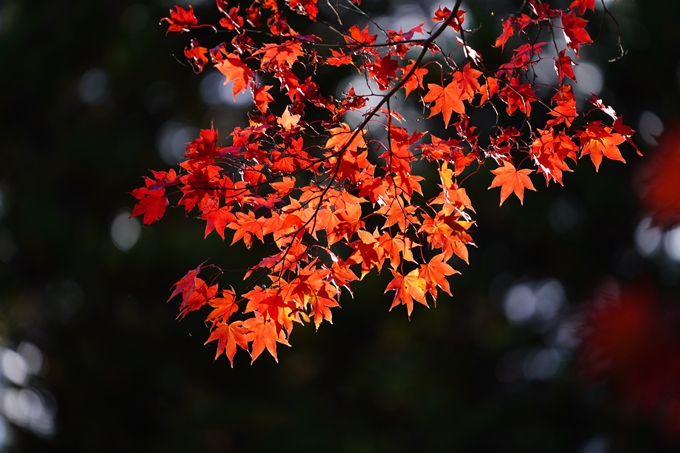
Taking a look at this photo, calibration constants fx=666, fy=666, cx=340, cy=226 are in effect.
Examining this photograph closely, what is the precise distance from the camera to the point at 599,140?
175 centimetres

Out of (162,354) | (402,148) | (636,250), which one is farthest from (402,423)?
(402,148)

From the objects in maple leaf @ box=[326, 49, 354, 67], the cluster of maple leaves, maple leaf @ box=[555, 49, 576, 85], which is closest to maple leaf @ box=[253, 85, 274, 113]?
the cluster of maple leaves

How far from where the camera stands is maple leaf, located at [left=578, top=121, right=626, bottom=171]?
171 cm

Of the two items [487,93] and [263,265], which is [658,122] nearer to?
[487,93]

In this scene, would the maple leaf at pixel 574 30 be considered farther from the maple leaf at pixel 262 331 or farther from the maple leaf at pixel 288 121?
the maple leaf at pixel 262 331

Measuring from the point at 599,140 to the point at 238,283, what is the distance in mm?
3564

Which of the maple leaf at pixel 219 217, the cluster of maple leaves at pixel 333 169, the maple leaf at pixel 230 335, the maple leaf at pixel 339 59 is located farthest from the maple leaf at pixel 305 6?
the maple leaf at pixel 230 335

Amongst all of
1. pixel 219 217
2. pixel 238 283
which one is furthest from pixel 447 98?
pixel 238 283

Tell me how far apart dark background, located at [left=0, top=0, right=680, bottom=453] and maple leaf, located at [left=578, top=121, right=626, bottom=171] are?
9.94 ft

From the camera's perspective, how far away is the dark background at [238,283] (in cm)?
501

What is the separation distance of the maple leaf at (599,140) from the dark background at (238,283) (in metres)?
3.03

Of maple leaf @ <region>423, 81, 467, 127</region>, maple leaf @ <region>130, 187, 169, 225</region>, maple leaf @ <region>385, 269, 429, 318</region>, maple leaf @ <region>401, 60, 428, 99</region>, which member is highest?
maple leaf @ <region>401, 60, 428, 99</region>

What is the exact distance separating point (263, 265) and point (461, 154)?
61 centimetres

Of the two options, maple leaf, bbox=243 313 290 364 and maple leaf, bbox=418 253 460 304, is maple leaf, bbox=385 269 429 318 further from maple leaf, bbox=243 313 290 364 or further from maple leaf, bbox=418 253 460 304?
maple leaf, bbox=243 313 290 364
